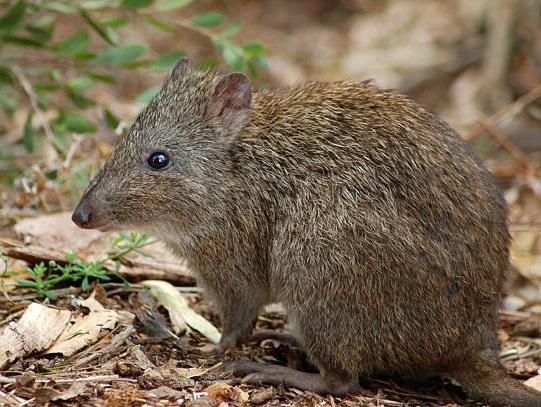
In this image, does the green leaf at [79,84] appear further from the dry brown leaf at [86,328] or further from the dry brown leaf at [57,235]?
the dry brown leaf at [86,328]

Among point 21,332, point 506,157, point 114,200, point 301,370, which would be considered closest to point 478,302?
point 301,370

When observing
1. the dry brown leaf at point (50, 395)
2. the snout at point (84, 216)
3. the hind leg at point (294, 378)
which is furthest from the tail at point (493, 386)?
the snout at point (84, 216)

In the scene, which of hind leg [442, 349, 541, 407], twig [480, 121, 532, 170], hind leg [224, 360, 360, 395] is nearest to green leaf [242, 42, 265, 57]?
twig [480, 121, 532, 170]

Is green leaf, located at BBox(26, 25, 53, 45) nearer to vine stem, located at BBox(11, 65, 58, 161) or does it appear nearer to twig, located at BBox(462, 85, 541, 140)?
vine stem, located at BBox(11, 65, 58, 161)

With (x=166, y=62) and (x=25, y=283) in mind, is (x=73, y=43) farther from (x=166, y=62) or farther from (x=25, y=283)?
(x=25, y=283)

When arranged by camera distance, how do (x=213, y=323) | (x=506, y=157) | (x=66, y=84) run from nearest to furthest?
1. (x=213, y=323)
2. (x=66, y=84)
3. (x=506, y=157)

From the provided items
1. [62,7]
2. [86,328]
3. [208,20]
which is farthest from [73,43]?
[86,328]

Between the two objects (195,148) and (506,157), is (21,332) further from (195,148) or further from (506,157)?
(506,157)
